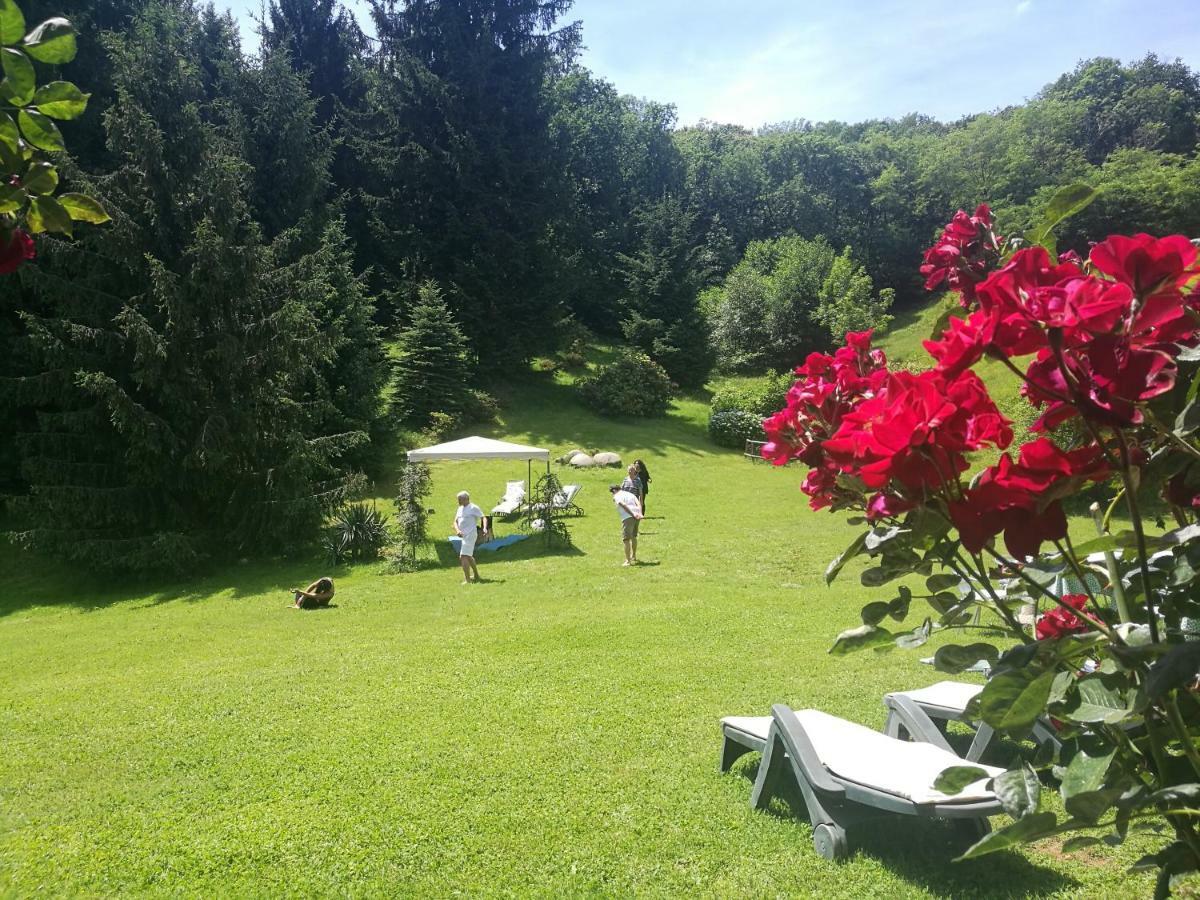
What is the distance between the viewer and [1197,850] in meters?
0.87

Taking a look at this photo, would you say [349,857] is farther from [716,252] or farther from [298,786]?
[716,252]

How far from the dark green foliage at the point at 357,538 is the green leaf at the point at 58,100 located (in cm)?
1204

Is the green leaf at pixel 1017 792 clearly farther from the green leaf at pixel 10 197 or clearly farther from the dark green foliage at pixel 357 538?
the dark green foliage at pixel 357 538

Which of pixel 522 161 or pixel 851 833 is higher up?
pixel 522 161

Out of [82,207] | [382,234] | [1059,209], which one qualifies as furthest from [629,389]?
[1059,209]

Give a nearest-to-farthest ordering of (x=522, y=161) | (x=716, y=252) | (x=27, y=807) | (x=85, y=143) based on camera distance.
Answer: (x=27, y=807) < (x=85, y=143) < (x=522, y=161) < (x=716, y=252)

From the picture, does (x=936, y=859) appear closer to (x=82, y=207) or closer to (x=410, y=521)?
(x=82, y=207)

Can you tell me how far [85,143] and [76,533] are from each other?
9.34 m

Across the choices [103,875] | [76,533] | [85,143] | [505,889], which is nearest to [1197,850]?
[505,889]

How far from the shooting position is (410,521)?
12.5 m

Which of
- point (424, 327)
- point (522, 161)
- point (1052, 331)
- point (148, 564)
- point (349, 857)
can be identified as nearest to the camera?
point (1052, 331)

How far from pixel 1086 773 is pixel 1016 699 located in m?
0.16

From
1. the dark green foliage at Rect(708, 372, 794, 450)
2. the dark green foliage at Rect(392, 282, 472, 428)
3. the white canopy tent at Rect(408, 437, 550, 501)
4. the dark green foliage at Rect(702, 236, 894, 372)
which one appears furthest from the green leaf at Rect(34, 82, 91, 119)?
the dark green foliage at Rect(702, 236, 894, 372)

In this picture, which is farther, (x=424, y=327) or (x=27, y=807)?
(x=424, y=327)
